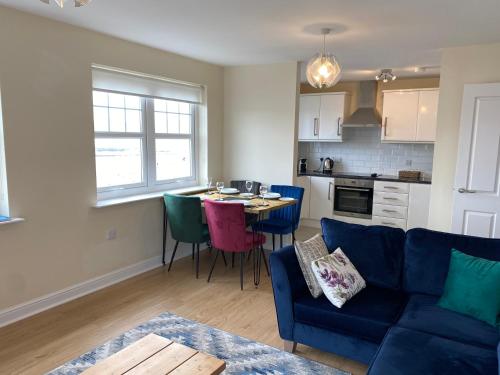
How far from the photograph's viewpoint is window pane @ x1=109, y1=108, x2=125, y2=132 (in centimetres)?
382

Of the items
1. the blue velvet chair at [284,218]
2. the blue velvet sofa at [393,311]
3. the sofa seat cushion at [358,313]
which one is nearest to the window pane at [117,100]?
the blue velvet chair at [284,218]

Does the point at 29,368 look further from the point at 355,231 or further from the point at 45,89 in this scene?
the point at 355,231

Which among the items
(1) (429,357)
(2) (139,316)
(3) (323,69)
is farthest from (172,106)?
(1) (429,357)

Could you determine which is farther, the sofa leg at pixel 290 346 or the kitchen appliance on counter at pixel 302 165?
the kitchen appliance on counter at pixel 302 165

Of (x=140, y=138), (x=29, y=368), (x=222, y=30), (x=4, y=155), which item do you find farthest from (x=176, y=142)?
(x=29, y=368)

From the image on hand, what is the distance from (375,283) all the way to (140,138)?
2868mm

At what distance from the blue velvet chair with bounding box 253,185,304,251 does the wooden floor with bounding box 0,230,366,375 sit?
0.52 m

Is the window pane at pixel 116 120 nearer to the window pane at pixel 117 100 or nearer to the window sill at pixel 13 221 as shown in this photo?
the window pane at pixel 117 100

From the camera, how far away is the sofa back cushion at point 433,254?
2400 mm

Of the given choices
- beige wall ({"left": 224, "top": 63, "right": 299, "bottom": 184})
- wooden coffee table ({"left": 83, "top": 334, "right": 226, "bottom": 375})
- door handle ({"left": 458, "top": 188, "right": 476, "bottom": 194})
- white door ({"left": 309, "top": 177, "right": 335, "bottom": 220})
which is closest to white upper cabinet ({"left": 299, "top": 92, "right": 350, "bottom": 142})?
white door ({"left": 309, "top": 177, "right": 335, "bottom": 220})

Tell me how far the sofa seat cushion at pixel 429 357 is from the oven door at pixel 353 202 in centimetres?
393

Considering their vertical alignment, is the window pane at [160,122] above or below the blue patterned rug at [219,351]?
above

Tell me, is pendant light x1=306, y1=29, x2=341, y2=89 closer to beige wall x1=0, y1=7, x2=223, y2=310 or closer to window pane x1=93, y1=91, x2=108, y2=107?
beige wall x1=0, y1=7, x2=223, y2=310

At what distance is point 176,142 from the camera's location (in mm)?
4695
